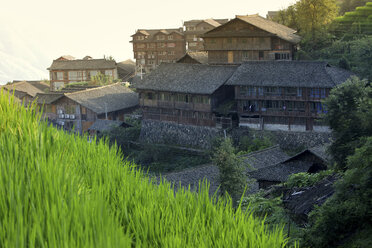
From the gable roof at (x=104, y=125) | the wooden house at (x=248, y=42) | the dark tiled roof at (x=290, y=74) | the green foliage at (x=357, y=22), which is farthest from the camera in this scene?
the green foliage at (x=357, y=22)

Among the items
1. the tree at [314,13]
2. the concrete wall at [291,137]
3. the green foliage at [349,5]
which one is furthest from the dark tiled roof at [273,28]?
the green foliage at [349,5]

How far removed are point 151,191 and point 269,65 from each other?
27642 mm

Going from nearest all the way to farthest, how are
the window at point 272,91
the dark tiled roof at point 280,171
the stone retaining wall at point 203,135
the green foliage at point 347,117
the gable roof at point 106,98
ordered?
the green foliage at point 347,117 → the dark tiled roof at point 280,171 → the stone retaining wall at point 203,135 → the window at point 272,91 → the gable roof at point 106,98

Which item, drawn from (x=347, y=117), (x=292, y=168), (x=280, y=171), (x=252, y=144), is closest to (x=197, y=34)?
(x=252, y=144)

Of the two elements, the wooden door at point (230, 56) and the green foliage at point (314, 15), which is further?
the green foliage at point (314, 15)

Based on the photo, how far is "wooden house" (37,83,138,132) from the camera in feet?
144

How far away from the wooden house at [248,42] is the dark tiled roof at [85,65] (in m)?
22.9

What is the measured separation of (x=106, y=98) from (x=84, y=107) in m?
2.94

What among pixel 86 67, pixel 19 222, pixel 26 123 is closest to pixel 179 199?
pixel 19 222

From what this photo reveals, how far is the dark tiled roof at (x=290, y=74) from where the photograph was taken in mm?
32688

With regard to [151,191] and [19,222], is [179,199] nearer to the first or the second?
[151,191]

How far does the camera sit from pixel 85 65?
207 feet

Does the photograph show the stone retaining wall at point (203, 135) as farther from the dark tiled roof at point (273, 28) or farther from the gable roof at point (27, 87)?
the gable roof at point (27, 87)

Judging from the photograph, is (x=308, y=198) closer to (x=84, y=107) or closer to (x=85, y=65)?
(x=84, y=107)
